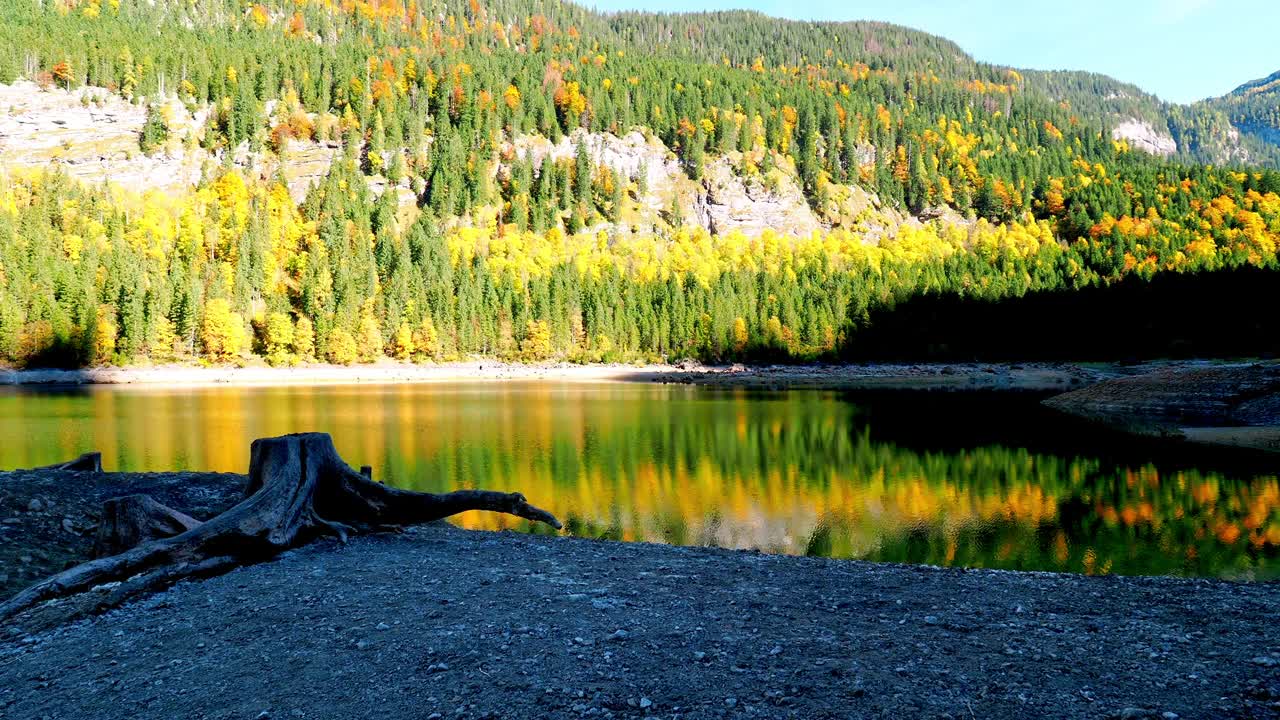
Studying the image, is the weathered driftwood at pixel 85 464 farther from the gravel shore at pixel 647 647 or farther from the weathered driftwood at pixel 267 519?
the gravel shore at pixel 647 647

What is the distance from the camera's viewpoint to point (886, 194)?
173125 millimetres

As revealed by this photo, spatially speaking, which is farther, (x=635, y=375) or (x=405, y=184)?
(x=405, y=184)

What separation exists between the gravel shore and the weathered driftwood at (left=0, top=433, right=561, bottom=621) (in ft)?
1.23

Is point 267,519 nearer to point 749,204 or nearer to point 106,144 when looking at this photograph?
point 749,204

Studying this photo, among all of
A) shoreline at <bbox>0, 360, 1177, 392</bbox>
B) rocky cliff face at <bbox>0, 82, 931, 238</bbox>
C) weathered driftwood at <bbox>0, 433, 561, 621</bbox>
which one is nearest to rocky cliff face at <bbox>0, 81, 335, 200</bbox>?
rocky cliff face at <bbox>0, 82, 931, 238</bbox>

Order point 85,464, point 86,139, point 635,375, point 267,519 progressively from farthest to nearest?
point 86,139
point 635,375
point 85,464
point 267,519

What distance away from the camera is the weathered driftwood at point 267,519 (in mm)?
8648

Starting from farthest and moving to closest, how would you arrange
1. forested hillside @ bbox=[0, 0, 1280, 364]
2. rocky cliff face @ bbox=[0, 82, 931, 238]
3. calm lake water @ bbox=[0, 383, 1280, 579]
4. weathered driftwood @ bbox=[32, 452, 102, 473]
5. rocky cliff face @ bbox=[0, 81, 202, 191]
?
rocky cliff face @ bbox=[0, 82, 931, 238], rocky cliff face @ bbox=[0, 81, 202, 191], forested hillside @ bbox=[0, 0, 1280, 364], calm lake water @ bbox=[0, 383, 1280, 579], weathered driftwood @ bbox=[32, 452, 102, 473]

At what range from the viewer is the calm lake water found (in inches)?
632

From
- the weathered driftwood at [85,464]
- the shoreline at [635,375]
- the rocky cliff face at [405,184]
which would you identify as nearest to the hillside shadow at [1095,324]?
the shoreline at [635,375]

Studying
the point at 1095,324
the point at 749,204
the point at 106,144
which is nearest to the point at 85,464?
the point at 1095,324

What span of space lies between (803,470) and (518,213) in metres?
128

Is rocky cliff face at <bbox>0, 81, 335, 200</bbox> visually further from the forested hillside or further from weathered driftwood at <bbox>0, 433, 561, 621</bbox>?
weathered driftwood at <bbox>0, 433, 561, 621</bbox>

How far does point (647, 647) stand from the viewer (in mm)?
7258
